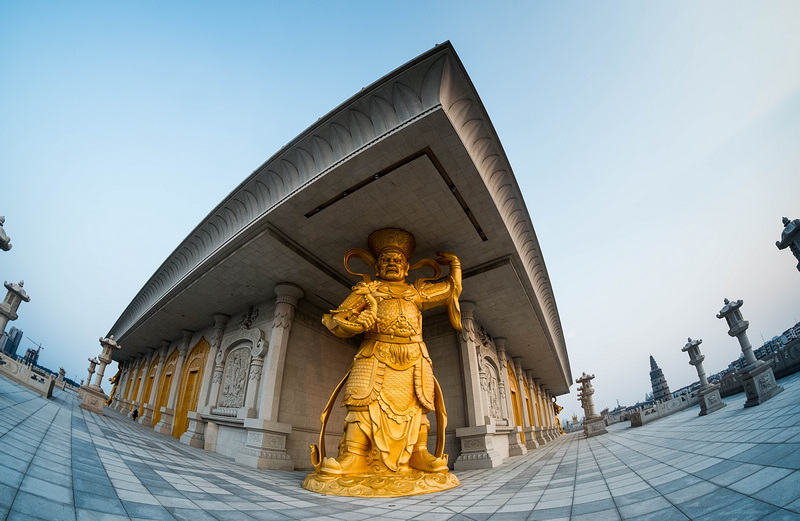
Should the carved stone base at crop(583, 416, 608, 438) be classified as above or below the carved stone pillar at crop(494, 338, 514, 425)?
below

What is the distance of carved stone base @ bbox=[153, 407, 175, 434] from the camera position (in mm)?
9539

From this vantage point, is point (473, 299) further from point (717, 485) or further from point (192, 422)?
point (192, 422)

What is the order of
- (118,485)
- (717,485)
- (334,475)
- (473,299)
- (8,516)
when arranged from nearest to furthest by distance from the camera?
(8,516) < (717,485) < (118,485) < (334,475) < (473,299)

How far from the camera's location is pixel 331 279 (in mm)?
7051

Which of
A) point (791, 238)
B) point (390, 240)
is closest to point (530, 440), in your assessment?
point (791, 238)

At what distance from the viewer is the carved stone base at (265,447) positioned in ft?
19.1

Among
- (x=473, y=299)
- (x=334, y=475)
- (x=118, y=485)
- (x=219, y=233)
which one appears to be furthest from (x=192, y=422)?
(x=473, y=299)

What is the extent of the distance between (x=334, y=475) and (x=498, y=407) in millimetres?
6018

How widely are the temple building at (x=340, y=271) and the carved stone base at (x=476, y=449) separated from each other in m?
0.02

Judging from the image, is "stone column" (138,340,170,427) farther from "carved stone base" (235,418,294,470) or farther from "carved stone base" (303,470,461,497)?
"carved stone base" (303,470,461,497)

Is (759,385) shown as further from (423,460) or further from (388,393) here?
(388,393)

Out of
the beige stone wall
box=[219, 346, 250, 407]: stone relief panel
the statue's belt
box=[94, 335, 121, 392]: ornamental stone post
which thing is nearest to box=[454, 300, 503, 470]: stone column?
the beige stone wall

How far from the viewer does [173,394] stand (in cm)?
1007

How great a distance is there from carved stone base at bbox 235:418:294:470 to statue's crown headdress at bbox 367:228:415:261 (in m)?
3.94
